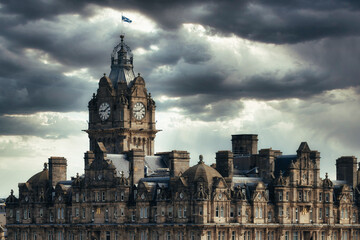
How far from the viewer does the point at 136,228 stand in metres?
138

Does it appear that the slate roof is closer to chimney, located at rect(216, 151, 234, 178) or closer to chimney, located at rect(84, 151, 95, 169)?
chimney, located at rect(216, 151, 234, 178)

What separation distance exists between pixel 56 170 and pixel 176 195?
94.2ft

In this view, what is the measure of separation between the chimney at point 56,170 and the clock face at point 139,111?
49.6 ft

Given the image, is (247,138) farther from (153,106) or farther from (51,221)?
(51,221)

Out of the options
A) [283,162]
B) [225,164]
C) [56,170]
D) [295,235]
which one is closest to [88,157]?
[56,170]

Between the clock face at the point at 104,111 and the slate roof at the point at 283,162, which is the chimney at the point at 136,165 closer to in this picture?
the clock face at the point at 104,111

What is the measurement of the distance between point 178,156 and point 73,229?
19715mm

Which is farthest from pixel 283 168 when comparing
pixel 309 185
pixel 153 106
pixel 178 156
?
pixel 153 106

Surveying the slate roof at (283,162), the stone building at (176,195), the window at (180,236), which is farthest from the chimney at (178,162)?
the slate roof at (283,162)

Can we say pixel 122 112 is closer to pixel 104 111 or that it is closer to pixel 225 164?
pixel 104 111

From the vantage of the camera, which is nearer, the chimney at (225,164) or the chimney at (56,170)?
the chimney at (225,164)

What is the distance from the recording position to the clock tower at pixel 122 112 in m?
160

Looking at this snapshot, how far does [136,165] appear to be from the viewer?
14338 centimetres

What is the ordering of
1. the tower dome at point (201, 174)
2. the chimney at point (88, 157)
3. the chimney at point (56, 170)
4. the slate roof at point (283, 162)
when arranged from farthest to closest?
the chimney at point (56, 170) < the chimney at point (88, 157) < the slate roof at point (283, 162) < the tower dome at point (201, 174)
